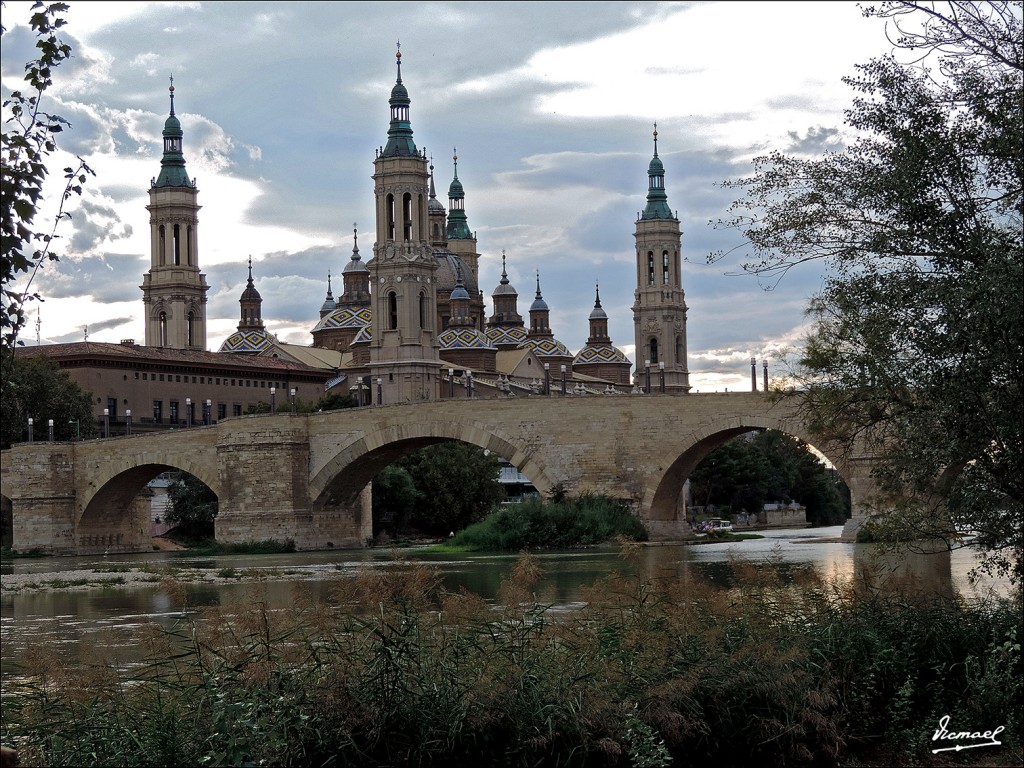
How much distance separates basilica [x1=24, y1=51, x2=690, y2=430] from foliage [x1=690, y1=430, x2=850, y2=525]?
5325 mm

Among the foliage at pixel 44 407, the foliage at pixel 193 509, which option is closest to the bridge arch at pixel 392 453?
the foliage at pixel 193 509

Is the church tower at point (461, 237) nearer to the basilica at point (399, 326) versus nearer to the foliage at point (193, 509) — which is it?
the basilica at point (399, 326)

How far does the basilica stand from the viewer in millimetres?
77938

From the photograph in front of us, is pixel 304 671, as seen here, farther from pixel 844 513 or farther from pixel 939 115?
pixel 844 513

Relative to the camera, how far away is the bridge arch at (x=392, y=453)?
4250 centimetres

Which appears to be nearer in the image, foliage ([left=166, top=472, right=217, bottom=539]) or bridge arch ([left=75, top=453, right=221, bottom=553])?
bridge arch ([left=75, top=453, right=221, bottom=553])

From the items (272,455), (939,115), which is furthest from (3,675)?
(272,455)

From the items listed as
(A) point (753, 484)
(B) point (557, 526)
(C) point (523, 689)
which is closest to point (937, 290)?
(C) point (523, 689)

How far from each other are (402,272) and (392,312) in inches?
130

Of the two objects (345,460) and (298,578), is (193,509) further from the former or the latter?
(298,578)

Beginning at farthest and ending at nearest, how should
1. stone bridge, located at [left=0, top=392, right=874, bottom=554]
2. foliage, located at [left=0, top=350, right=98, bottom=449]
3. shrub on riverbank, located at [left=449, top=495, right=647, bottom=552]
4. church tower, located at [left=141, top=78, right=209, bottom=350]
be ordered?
church tower, located at [left=141, top=78, right=209, bottom=350] → foliage, located at [left=0, top=350, right=98, bottom=449] → stone bridge, located at [left=0, top=392, right=874, bottom=554] → shrub on riverbank, located at [left=449, top=495, right=647, bottom=552]

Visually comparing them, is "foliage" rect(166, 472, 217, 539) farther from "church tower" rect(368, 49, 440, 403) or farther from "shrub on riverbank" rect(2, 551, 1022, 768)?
"shrub on riverbank" rect(2, 551, 1022, 768)

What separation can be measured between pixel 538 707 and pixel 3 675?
22.7 ft

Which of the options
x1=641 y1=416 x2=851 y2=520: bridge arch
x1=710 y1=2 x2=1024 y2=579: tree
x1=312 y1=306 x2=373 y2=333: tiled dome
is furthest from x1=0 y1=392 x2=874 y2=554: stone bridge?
x1=312 y1=306 x2=373 y2=333: tiled dome
